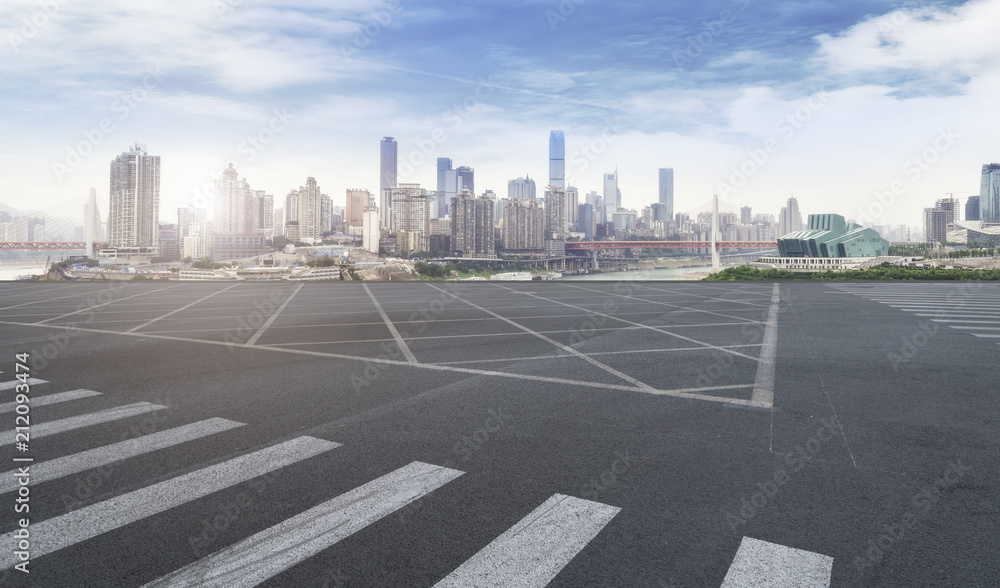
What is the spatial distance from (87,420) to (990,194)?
107 m

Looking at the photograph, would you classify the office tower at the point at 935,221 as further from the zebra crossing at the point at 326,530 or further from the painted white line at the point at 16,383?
the painted white line at the point at 16,383

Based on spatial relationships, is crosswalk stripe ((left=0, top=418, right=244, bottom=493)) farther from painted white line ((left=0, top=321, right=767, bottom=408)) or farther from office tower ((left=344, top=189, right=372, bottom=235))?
office tower ((left=344, top=189, right=372, bottom=235))

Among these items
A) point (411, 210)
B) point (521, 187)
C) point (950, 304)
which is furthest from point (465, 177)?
point (950, 304)

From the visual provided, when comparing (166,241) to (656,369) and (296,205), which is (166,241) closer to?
(296,205)

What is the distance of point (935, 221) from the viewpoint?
102 meters

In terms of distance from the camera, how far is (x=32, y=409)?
6.15m

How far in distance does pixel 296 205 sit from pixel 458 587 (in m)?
81.7

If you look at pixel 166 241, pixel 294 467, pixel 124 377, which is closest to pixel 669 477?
pixel 294 467

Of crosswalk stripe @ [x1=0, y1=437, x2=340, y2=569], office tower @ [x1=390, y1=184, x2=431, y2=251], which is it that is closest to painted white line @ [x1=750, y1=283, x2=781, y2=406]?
crosswalk stripe @ [x1=0, y1=437, x2=340, y2=569]

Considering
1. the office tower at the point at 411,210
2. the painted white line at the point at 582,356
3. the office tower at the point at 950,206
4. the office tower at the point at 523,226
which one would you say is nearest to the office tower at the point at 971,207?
the office tower at the point at 950,206

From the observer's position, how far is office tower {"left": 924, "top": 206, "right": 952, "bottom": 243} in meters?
97.9

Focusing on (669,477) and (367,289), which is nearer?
(669,477)

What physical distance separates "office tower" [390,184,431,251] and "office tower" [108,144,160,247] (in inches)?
818

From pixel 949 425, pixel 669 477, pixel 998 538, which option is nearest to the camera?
pixel 998 538
